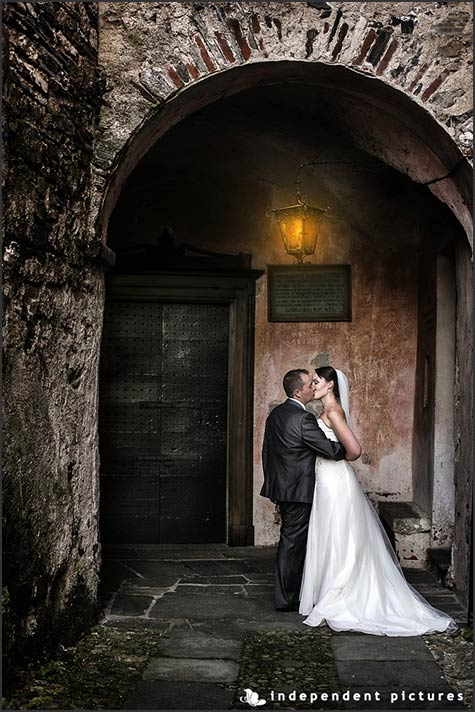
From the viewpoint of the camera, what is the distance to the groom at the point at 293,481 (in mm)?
5363

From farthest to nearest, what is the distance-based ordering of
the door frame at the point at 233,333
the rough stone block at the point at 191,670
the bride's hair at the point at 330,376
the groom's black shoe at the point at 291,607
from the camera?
1. the door frame at the point at 233,333
2. the bride's hair at the point at 330,376
3. the groom's black shoe at the point at 291,607
4. the rough stone block at the point at 191,670

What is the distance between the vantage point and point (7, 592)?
3676mm

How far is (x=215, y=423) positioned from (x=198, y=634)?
2896 mm

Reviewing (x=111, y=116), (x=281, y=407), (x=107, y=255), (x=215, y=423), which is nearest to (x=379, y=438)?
(x=215, y=423)

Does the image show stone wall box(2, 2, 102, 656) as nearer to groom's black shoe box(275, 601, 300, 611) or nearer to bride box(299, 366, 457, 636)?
groom's black shoe box(275, 601, 300, 611)

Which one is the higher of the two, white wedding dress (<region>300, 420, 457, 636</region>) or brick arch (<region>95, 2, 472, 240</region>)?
brick arch (<region>95, 2, 472, 240</region>)

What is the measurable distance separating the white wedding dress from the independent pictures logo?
115 centimetres

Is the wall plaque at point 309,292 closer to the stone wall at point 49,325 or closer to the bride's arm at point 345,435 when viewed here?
the bride's arm at point 345,435

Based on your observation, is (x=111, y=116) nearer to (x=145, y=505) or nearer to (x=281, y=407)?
(x=281, y=407)

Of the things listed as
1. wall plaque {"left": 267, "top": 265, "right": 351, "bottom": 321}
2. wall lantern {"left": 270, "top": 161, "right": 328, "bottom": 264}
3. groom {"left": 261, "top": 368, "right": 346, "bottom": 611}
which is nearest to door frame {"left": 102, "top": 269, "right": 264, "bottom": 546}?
wall plaque {"left": 267, "top": 265, "right": 351, "bottom": 321}

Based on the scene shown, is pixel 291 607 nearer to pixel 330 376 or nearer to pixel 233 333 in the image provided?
pixel 330 376

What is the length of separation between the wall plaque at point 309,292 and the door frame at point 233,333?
206mm

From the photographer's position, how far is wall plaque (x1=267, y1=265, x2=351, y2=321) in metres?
7.52

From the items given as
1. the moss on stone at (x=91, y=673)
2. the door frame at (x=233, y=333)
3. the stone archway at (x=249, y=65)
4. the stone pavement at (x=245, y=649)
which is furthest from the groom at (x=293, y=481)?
the door frame at (x=233, y=333)
